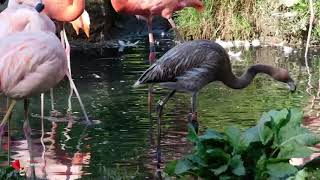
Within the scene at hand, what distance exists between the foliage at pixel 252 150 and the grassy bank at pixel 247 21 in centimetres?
1010

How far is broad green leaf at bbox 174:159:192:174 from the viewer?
13.7 feet

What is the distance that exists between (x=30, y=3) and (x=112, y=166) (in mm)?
2284

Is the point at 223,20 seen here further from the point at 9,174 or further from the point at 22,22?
the point at 9,174

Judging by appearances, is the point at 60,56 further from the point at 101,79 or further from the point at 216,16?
the point at 216,16

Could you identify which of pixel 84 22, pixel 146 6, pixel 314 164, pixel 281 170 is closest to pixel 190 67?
pixel 314 164

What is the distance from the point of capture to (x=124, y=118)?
23.5 ft

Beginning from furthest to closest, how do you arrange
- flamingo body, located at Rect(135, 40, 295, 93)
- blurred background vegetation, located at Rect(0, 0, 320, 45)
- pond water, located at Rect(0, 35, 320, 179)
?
blurred background vegetation, located at Rect(0, 0, 320, 45), flamingo body, located at Rect(135, 40, 295, 93), pond water, located at Rect(0, 35, 320, 179)

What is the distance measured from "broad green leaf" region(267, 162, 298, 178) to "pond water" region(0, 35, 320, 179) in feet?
4.02

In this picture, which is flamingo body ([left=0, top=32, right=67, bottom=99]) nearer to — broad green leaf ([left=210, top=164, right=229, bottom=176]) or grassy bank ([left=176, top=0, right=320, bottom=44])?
broad green leaf ([left=210, top=164, right=229, bottom=176])

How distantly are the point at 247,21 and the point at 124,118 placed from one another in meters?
7.78

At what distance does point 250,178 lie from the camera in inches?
166

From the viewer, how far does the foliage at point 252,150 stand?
4.08 m

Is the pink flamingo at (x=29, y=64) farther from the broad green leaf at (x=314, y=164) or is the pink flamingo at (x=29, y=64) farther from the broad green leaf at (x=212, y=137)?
the broad green leaf at (x=314, y=164)

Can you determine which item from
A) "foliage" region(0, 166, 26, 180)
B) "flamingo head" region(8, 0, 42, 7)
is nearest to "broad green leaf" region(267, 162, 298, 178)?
"foliage" region(0, 166, 26, 180)
